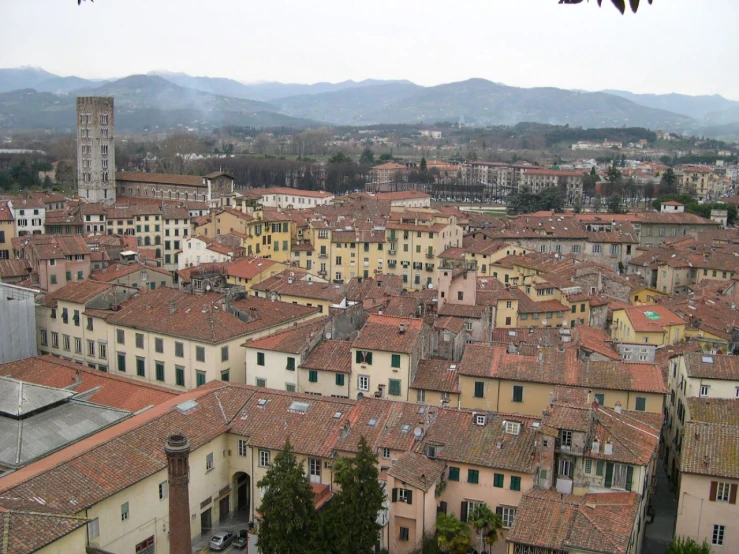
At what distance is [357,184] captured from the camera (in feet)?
415

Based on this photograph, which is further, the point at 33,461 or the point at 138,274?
the point at 138,274

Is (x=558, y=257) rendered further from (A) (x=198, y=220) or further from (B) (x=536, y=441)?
(B) (x=536, y=441)

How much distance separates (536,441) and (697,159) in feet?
561

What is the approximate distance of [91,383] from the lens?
96.5 ft

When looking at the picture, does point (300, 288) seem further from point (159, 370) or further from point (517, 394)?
point (517, 394)

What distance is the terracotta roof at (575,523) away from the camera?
1836 centimetres

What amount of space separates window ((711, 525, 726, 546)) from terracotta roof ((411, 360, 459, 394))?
370 inches

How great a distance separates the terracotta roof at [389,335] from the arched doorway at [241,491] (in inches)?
247

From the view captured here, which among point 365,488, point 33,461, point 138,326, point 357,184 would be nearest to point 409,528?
point 365,488

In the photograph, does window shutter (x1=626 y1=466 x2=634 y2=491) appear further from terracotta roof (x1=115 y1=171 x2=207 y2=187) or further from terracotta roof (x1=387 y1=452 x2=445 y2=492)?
terracotta roof (x1=115 y1=171 x2=207 y2=187)

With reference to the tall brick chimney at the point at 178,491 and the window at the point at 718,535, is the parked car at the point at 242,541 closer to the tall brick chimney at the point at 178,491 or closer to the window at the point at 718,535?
the tall brick chimney at the point at 178,491

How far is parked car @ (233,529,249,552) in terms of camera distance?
22750 millimetres

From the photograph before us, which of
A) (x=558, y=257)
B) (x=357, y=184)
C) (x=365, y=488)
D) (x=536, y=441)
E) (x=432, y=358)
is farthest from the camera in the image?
(x=357, y=184)

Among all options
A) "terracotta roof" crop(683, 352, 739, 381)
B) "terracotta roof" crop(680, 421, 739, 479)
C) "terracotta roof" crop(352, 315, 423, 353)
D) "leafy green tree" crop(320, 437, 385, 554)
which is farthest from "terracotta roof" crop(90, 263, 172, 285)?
"terracotta roof" crop(680, 421, 739, 479)
